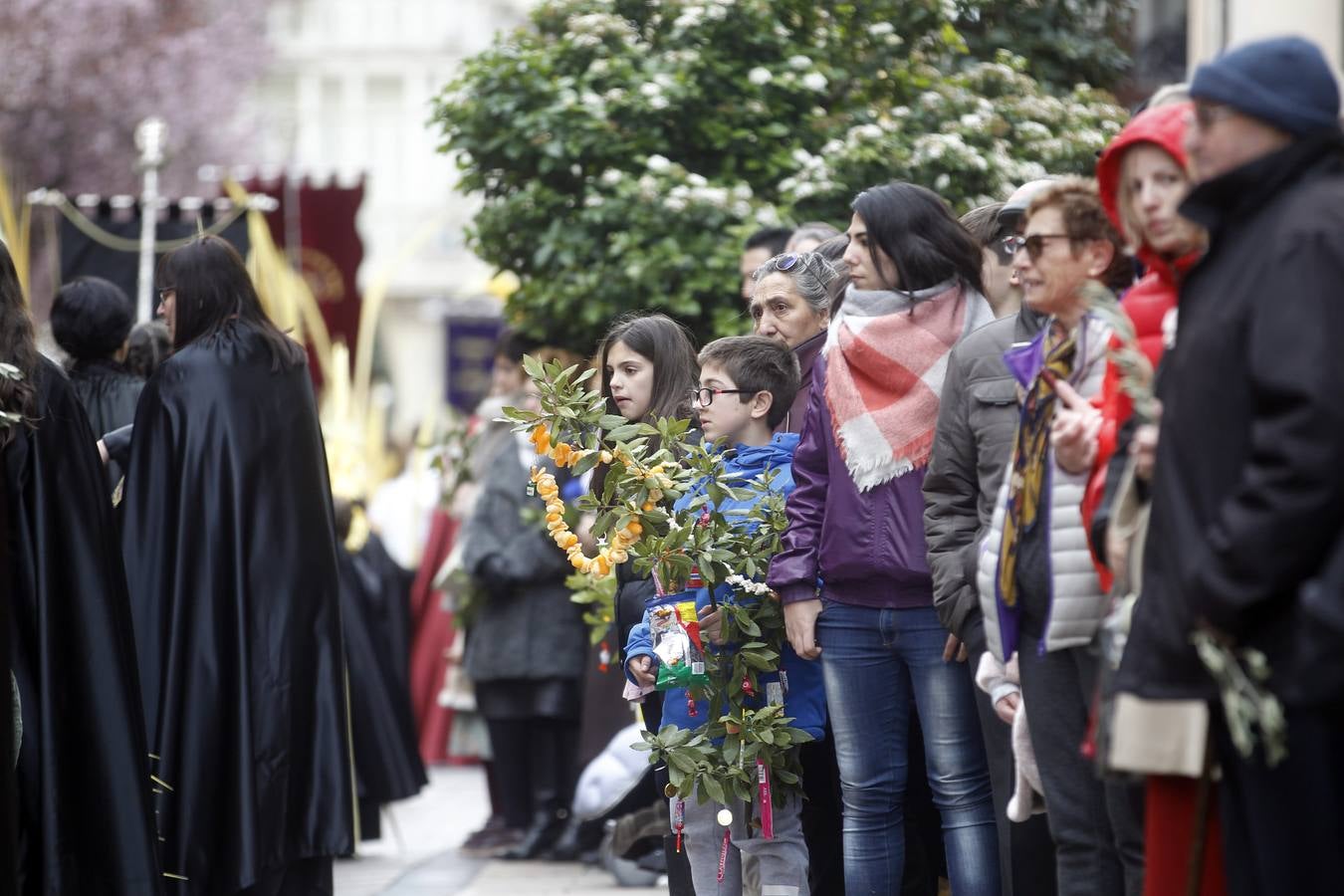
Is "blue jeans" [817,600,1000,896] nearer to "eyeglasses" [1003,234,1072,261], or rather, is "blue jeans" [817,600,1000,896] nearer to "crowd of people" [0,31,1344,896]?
"crowd of people" [0,31,1344,896]

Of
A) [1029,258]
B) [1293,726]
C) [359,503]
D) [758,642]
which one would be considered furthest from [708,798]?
[359,503]

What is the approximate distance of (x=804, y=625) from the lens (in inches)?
223

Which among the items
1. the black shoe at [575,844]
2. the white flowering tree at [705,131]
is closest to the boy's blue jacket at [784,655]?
the white flowering tree at [705,131]

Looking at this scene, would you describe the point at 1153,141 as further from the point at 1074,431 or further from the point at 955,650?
the point at 955,650

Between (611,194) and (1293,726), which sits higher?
(611,194)

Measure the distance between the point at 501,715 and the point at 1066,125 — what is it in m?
3.88

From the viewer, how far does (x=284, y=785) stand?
6.66 meters

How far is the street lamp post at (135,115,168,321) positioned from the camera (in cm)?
1187

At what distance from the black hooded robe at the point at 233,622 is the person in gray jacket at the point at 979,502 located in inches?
90.7

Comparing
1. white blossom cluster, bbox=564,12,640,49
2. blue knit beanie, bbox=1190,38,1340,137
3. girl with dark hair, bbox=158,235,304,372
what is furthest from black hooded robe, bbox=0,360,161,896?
white blossom cluster, bbox=564,12,640,49

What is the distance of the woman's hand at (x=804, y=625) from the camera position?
5.66 m

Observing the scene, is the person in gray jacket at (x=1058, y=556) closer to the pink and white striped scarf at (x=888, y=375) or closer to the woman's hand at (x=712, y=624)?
the pink and white striped scarf at (x=888, y=375)

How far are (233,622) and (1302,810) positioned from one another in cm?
403

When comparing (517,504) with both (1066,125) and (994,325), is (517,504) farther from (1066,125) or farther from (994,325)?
(994,325)
